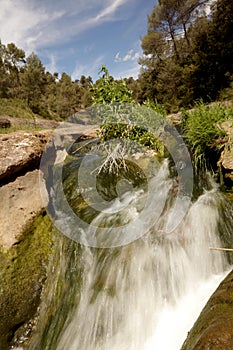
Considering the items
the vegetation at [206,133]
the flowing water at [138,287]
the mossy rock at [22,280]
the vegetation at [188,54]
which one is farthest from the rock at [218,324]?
the vegetation at [188,54]

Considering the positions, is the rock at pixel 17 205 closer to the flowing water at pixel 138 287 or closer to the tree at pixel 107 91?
the flowing water at pixel 138 287

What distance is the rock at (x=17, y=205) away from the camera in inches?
130

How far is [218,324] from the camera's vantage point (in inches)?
56.3

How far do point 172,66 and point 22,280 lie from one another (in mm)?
15214

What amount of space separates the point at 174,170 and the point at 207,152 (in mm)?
732

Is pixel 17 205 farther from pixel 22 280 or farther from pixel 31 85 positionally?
pixel 31 85

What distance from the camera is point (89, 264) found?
3217 millimetres

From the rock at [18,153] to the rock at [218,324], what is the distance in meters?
3.49

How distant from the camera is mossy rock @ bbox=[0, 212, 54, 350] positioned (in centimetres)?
273

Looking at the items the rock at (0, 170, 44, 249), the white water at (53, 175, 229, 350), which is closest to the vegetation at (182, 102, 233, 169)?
the white water at (53, 175, 229, 350)

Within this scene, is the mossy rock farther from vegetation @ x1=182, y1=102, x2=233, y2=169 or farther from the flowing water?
vegetation @ x1=182, y1=102, x2=233, y2=169

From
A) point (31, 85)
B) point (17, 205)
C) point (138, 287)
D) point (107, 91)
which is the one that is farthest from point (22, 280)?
point (31, 85)

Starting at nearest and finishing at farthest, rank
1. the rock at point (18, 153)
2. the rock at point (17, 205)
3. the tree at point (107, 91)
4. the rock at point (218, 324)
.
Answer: the rock at point (218, 324) < the rock at point (17, 205) < the rock at point (18, 153) < the tree at point (107, 91)

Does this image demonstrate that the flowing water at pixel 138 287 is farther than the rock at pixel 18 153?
No
